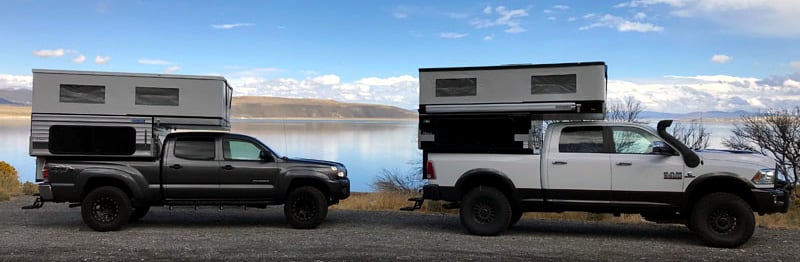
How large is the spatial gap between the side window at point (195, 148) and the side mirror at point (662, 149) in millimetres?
7182

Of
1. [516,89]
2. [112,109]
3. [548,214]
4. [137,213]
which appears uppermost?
[516,89]

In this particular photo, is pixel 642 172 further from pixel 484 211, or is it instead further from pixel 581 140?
pixel 484 211

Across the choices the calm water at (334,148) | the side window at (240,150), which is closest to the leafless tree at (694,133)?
the calm water at (334,148)

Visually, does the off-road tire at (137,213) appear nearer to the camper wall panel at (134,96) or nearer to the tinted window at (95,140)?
the tinted window at (95,140)

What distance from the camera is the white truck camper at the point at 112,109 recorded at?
445 inches

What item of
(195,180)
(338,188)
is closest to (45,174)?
(195,180)

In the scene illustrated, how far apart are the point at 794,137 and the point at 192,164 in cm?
2721

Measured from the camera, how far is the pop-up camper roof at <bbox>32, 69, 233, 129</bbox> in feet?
37.2

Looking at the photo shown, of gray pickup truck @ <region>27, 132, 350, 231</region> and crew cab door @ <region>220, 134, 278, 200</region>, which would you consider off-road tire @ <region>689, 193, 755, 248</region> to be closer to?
gray pickup truck @ <region>27, 132, 350, 231</region>

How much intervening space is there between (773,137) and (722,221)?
23616 millimetres

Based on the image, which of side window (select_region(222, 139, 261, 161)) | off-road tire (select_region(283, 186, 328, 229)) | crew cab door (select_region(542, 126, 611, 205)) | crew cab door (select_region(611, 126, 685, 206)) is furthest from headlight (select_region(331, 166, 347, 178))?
crew cab door (select_region(611, 126, 685, 206))

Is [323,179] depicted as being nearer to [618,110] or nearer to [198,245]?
[198,245]

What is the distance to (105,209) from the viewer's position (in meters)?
11.4

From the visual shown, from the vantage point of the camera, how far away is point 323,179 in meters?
11.7
